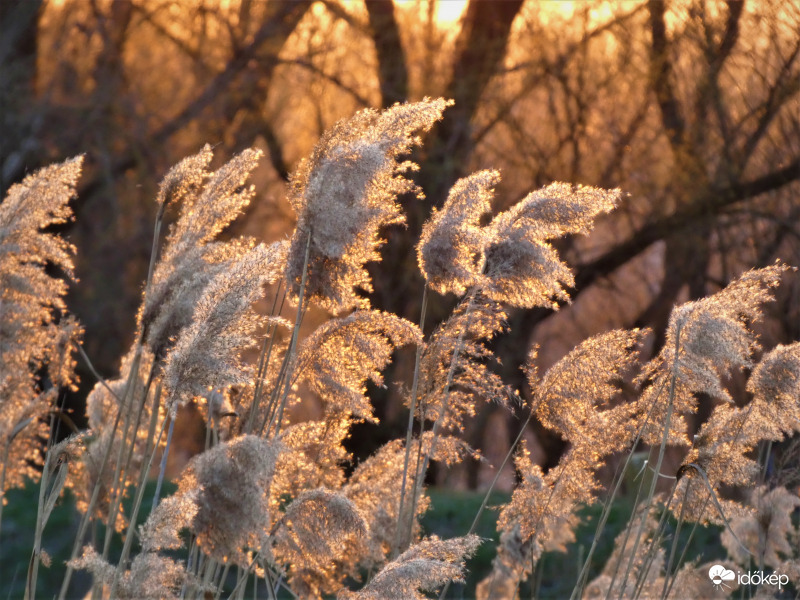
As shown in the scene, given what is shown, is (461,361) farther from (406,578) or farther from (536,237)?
(406,578)

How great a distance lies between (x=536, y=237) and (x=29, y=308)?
1539 mm

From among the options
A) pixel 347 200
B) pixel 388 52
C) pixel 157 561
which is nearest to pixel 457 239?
pixel 347 200

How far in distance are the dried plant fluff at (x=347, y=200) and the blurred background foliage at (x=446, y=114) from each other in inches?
272

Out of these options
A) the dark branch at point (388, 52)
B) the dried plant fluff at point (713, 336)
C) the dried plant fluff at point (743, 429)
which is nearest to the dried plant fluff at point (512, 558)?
the dried plant fluff at point (743, 429)

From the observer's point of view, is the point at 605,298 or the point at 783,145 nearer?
the point at 783,145

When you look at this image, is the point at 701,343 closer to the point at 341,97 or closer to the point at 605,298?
the point at 341,97

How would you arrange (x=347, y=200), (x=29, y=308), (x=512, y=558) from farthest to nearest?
(x=512, y=558)
(x=29, y=308)
(x=347, y=200)

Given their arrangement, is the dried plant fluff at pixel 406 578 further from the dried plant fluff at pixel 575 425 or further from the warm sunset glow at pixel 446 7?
the warm sunset glow at pixel 446 7

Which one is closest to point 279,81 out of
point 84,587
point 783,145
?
point 783,145

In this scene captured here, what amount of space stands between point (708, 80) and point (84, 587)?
7238 millimetres

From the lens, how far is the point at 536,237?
2590 millimetres

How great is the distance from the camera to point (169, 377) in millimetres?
2082

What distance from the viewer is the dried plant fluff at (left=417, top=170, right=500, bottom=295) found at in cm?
254

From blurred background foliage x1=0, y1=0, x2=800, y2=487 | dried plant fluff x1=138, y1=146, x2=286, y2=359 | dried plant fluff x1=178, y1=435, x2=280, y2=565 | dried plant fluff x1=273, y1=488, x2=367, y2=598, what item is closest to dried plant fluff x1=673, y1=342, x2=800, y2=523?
dried plant fluff x1=273, y1=488, x2=367, y2=598
